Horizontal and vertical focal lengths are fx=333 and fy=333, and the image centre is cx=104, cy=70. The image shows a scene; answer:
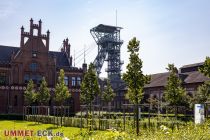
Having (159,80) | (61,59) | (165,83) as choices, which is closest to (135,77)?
(165,83)

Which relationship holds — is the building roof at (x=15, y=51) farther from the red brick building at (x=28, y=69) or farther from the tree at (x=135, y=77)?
the tree at (x=135, y=77)

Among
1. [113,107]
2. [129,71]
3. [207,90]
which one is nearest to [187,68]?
[113,107]

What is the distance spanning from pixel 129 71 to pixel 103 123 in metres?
8.97

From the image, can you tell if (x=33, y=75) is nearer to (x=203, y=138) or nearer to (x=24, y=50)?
(x=24, y=50)

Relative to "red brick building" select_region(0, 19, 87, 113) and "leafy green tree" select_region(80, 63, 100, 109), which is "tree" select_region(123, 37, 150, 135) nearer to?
"leafy green tree" select_region(80, 63, 100, 109)

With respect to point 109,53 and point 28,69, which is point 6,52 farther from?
point 109,53

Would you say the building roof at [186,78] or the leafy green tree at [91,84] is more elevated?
the building roof at [186,78]

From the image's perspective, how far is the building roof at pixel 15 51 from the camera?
63.5m

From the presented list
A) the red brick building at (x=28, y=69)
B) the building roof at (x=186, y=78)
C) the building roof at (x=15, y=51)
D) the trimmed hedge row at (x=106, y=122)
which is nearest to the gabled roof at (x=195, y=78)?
the building roof at (x=186, y=78)

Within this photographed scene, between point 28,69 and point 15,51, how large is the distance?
4.95 meters

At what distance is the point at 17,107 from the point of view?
5969cm

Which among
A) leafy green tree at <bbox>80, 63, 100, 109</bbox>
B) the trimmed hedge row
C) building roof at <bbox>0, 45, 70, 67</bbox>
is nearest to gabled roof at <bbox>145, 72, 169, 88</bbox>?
building roof at <bbox>0, 45, 70, 67</bbox>

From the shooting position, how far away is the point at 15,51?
64625 mm

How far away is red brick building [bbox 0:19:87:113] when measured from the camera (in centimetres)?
5988
